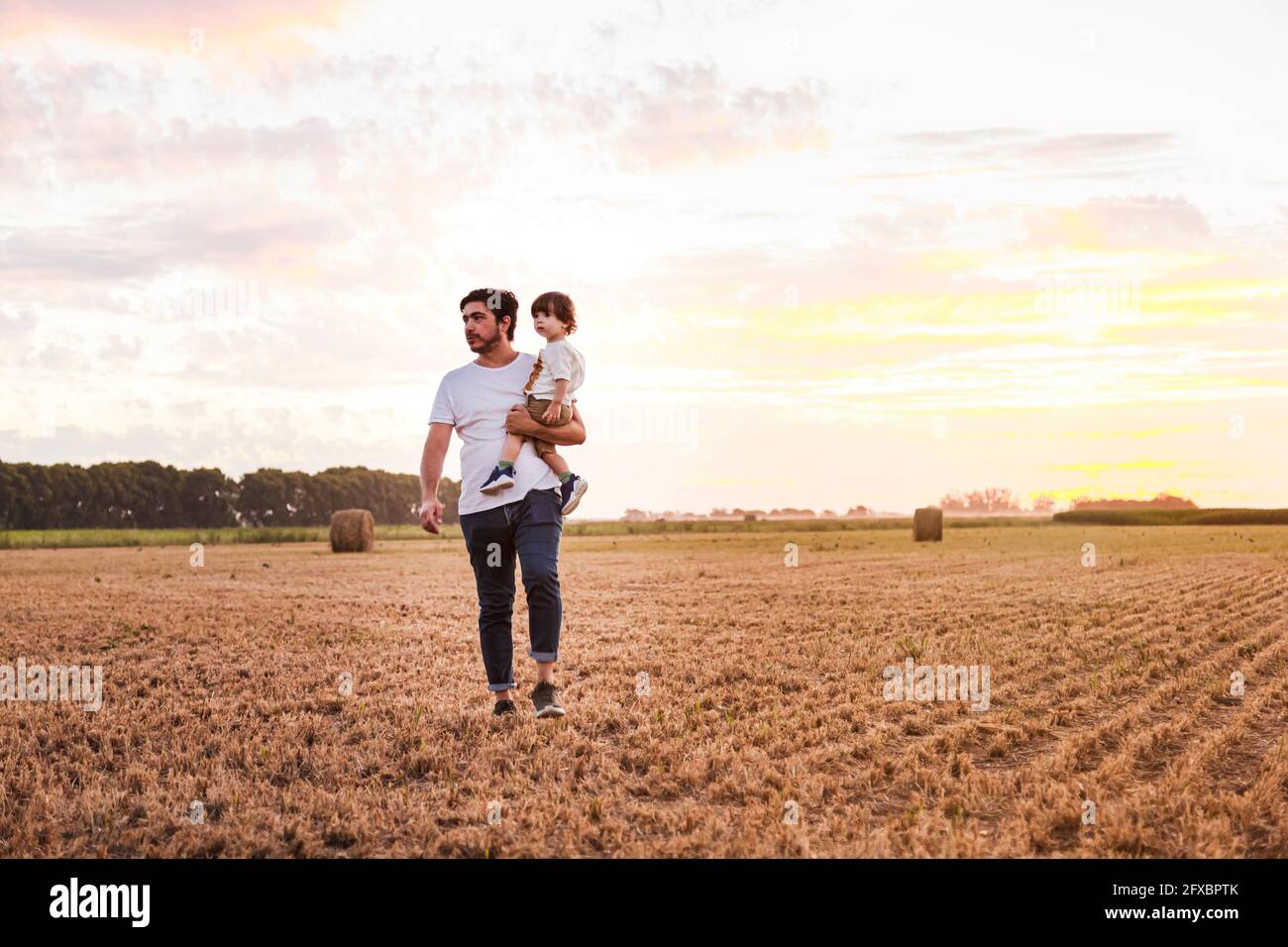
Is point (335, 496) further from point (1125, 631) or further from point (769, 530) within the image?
point (1125, 631)

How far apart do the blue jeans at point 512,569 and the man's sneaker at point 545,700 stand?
0.71 feet

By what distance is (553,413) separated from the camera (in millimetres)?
6020

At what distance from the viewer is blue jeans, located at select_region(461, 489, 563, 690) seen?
6262 millimetres

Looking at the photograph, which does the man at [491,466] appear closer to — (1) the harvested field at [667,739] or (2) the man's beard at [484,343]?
(2) the man's beard at [484,343]

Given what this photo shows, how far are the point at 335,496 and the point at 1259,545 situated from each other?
197 feet

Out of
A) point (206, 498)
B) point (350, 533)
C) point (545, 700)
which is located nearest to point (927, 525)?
point (350, 533)

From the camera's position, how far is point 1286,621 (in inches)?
505

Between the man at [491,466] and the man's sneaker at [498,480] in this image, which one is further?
the man at [491,466]

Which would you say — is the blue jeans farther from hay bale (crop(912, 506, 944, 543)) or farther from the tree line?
the tree line

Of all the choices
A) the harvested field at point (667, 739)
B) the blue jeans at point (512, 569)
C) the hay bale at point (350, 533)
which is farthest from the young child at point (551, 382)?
the hay bale at point (350, 533)

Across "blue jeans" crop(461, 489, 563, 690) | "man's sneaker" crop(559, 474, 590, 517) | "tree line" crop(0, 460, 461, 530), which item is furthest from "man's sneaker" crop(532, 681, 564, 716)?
"tree line" crop(0, 460, 461, 530)

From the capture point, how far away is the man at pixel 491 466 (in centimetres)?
625
